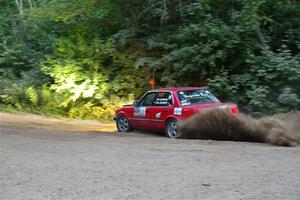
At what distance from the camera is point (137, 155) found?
9938mm

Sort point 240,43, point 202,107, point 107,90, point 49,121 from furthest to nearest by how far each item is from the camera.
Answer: point 107,90 < point 49,121 < point 240,43 < point 202,107

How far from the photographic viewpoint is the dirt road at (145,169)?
657 cm

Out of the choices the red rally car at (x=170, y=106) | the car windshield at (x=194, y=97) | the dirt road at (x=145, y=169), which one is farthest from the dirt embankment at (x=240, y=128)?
the car windshield at (x=194, y=97)

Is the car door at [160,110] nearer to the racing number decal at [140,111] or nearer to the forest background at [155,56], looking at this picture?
the racing number decal at [140,111]

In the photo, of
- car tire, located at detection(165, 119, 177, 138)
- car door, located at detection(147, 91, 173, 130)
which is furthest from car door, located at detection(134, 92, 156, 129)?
car tire, located at detection(165, 119, 177, 138)

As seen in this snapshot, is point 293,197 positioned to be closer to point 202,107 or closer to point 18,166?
point 18,166

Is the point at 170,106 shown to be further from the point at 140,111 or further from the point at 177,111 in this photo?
the point at 140,111

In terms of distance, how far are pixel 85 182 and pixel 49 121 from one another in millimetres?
12675

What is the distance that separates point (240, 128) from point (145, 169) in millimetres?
4513

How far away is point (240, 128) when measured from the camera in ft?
40.2

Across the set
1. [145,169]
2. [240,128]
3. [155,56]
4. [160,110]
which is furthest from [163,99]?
[155,56]

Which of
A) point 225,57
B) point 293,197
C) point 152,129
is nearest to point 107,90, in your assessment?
point 225,57

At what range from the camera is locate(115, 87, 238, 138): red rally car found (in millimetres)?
13633

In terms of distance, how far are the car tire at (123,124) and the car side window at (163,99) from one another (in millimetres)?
1565
